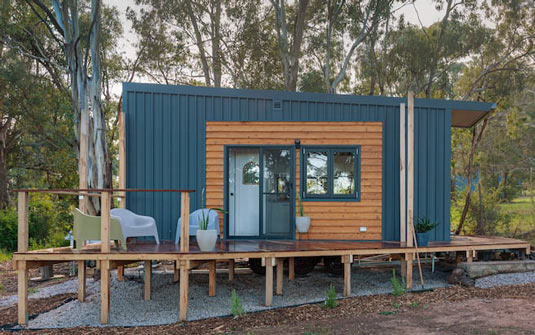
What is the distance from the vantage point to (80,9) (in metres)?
17.2

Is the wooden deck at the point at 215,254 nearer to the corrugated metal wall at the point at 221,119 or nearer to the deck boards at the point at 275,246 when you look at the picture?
the deck boards at the point at 275,246

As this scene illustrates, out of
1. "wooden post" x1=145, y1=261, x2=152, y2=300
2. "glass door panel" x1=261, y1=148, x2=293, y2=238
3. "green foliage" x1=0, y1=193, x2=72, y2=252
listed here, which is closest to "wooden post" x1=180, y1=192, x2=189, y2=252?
"wooden post" x1=145, y1=261, x2=152, y2=300

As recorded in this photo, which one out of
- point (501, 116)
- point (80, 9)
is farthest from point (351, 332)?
point (501, 116)

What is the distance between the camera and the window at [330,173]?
895cm

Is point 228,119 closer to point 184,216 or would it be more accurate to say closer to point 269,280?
point 184,216

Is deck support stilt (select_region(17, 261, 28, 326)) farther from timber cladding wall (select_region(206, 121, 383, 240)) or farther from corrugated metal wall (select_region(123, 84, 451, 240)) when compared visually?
timber cladding wall (select_region(206, 121, 383, 240))

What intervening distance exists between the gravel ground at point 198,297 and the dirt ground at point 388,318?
1.05 ft

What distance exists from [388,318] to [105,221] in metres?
3.63

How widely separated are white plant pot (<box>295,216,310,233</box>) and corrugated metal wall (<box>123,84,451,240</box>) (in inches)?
52.9

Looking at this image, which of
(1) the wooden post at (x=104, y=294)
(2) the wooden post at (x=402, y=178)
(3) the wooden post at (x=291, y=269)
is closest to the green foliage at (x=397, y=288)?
(2) the wooden post at (x=402, y=178)

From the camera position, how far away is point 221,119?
8945 millimetres

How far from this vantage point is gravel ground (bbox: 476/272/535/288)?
8.30m

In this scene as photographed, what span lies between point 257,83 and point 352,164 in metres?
10.5

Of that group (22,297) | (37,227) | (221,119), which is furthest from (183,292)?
(37,227)
